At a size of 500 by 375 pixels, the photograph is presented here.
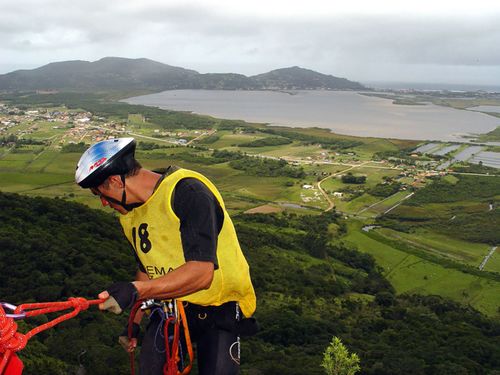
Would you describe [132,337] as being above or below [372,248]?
above

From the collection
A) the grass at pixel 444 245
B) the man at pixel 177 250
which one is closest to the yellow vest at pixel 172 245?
the man at pixel 177 250

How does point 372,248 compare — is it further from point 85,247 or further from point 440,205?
point 85,247

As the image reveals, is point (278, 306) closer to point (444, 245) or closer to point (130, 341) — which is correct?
point (444, 245)

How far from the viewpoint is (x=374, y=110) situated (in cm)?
19438

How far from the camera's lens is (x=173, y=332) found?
3.26 m

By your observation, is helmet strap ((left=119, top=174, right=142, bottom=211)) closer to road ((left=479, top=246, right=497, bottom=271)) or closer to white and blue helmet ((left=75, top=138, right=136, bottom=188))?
white and blue helmet ((left=75, top=138, right=136, bottom=188))

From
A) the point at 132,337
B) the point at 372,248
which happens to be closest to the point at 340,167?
the point at 372,248

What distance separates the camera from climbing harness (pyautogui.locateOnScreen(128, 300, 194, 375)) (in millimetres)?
3066

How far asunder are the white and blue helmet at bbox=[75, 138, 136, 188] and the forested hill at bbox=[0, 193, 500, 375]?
45.1 feet

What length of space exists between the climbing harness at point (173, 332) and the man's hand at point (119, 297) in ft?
1.75

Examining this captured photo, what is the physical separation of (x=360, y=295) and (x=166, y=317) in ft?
124

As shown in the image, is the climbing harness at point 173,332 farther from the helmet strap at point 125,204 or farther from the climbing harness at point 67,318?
the helmet strap at point 125,204

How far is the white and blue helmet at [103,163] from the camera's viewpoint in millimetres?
2781

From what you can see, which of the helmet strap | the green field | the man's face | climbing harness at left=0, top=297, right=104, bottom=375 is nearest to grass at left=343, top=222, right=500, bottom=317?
the green field
